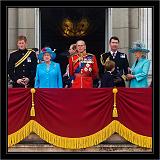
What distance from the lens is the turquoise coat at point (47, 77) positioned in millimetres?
10750

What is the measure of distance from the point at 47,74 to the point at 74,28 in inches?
206

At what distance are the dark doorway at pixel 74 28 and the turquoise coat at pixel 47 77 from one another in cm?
450

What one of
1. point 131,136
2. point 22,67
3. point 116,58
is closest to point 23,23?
point 22,67

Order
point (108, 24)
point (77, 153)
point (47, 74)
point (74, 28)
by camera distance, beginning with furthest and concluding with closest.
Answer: point (74, 28) → point (108, 24) → point (47, 74) → point (77, 153)

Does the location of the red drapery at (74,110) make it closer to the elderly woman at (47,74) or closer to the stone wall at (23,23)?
the elderly woman at (47,74)

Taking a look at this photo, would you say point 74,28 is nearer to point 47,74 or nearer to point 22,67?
point 22,67

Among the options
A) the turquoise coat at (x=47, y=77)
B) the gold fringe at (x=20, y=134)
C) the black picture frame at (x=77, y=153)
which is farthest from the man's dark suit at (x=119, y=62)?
the gold fringe at (x=20, y=134)

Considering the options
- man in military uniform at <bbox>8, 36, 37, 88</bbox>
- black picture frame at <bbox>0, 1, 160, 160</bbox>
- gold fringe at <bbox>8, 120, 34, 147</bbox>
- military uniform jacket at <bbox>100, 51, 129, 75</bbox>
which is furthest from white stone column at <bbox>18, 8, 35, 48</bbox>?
gold fringe at <bbox>8, 120, 34, 147</bbox>

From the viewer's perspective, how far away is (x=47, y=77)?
10742 millimetres

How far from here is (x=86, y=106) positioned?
10320 millimetres
